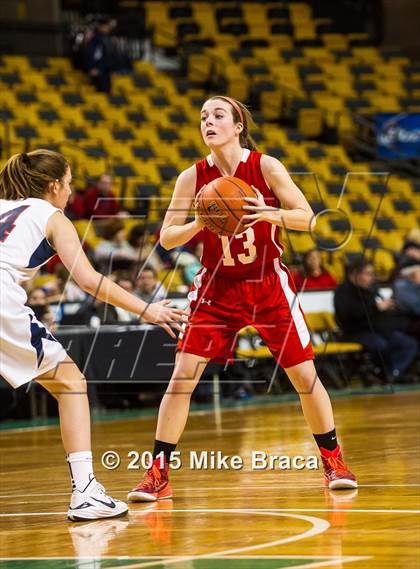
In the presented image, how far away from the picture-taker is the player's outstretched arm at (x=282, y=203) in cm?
559

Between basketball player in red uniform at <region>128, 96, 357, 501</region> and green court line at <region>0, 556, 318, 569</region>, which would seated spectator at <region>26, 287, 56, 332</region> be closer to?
basketball player in red uniform at <region>128, 96, 357, 501</region>

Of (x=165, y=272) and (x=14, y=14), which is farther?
(x=14, y=14)

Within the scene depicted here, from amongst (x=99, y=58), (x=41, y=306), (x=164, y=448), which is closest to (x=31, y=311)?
(x=164, y=448)

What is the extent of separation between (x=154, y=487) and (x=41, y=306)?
Answer: 5711 mm

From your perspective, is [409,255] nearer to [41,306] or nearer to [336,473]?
[41,306]

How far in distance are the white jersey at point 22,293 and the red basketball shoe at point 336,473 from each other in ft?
4.61

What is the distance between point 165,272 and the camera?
13234 millimetres

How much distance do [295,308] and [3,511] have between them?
5.20ft

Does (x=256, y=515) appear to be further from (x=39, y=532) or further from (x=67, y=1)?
(x=67, y=1)

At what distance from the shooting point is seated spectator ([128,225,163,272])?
41.2ft

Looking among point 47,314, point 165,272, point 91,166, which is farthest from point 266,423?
point 91,166

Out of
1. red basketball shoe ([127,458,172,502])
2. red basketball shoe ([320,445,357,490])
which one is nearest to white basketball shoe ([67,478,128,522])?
red basketball shoe ([127,458,172,502])

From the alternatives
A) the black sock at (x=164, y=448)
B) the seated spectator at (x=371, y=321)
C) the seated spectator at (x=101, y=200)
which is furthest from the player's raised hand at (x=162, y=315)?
the seated spectator at (x=101, y=200)

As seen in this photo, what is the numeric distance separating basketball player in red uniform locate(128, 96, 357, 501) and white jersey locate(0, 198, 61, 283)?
779 mm
